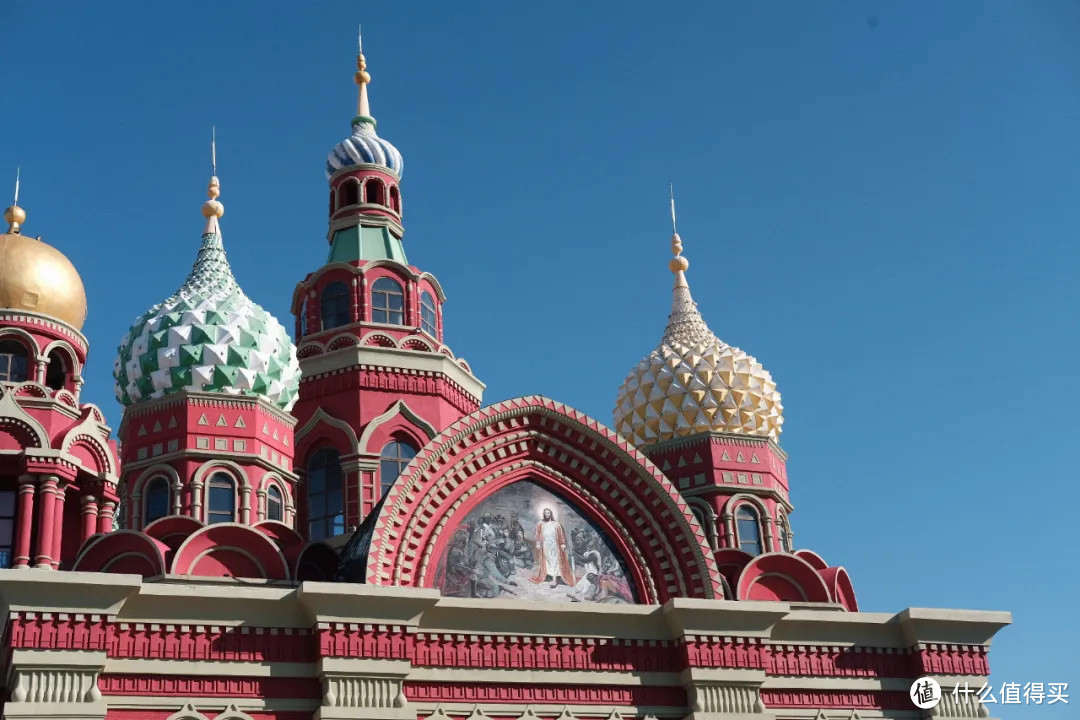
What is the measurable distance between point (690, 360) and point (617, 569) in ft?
23.7

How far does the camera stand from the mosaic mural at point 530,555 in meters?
17.8

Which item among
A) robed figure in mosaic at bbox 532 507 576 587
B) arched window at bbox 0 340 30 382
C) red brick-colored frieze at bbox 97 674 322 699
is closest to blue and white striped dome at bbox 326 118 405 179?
arched window at bbox 0 340 30 382

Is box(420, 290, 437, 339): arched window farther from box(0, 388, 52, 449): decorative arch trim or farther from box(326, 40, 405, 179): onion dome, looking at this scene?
box(0, 388, 52, 449): decorative arch trim

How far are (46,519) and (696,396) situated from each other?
10.7 meters

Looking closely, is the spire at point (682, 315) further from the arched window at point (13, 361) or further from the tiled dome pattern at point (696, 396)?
the arched window at point (13, 361)

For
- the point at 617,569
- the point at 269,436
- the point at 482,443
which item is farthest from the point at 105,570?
the point at 617,569

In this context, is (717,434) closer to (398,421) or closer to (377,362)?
(398,421)

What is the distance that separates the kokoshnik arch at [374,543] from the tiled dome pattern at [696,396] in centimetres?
7

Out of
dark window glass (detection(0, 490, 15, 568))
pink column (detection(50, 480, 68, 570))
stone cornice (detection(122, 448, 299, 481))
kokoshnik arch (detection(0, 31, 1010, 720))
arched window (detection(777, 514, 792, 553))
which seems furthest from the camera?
arched window (detection(777, 514, 792, 553))

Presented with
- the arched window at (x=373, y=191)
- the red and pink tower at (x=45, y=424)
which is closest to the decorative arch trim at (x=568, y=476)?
the red and pink tower at (x=45, y=424)

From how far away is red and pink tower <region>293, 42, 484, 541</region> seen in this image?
22531 mm

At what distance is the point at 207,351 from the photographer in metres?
20.7

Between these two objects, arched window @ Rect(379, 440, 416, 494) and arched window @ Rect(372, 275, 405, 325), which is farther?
arched window @ Rect(372, 275, 405, 325)

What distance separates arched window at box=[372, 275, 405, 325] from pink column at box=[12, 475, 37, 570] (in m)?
6.51
